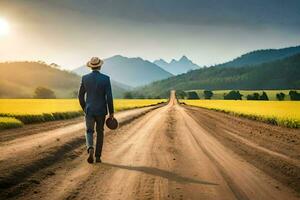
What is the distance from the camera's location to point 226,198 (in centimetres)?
677

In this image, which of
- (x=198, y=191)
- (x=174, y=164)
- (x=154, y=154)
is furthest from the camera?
(x=154, y=154)

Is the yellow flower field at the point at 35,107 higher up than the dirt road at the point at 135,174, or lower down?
higher up

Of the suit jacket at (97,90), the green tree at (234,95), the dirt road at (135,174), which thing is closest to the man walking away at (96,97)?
the suit jacket at (97,90)

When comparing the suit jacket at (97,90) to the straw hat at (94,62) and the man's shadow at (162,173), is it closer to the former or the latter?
the straw hat at (94,62)

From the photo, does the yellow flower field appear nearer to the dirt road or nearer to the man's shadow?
the dirt road

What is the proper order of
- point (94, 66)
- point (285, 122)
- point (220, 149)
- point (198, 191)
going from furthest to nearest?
1. point (285, 122)
2. point (220, 149)
3. point (94, 66)
4. point (198, 191)

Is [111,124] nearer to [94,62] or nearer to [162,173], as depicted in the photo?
[94,62]

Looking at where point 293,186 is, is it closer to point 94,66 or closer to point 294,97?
point 94,66

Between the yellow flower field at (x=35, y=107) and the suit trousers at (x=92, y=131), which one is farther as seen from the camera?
the yellow flower field at (x=35, y=107)

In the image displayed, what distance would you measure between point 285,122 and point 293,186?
70.3 feet

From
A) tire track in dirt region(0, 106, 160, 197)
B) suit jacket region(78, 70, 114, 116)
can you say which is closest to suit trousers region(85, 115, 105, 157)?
suit jacket region(78, 70, 114, 116)

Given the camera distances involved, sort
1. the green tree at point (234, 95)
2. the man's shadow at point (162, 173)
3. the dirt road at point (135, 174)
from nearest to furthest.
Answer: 1. the dirt road at point (135, 174)
2. the man's shadow at point (162, 173)
3. the green tree at point (234, 95)

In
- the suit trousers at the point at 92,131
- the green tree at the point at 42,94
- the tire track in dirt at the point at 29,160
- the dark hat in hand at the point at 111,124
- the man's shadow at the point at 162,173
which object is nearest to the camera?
the tire track in dirt at the point at 29,160

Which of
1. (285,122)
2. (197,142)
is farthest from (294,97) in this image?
(197,142)
